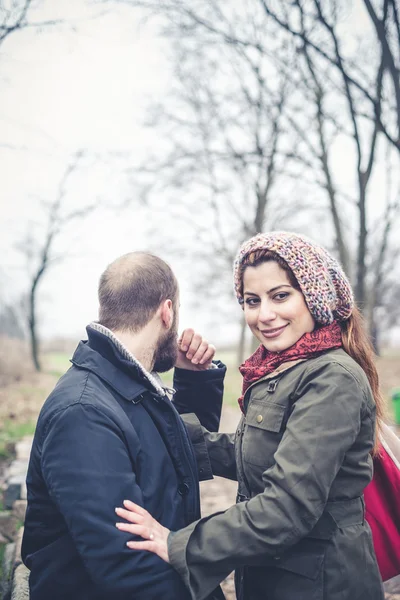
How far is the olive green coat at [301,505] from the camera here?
172 centimetres

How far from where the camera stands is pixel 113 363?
6.91 feet

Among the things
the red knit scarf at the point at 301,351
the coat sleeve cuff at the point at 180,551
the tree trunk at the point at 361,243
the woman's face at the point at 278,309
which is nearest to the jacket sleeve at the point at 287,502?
the coat sleeve cuff at the point at 180,551

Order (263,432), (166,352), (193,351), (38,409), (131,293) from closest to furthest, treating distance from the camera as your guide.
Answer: (263,432) → (131,293) → (166,352) → (193,351) → (38,409)

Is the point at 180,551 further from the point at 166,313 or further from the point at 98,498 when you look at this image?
the point at 166,313

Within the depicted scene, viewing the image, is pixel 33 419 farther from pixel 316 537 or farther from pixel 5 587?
pixel 316 537

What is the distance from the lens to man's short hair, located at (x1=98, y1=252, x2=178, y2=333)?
7.33ft

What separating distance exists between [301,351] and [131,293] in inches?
31.1

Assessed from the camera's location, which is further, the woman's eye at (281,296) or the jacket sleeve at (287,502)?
the woman's eye at (281,296)

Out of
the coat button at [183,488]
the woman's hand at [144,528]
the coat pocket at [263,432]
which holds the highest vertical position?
the coat pocket at [263,432]

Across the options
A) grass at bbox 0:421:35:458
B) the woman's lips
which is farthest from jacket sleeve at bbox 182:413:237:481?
grass at bbox 0:421:35:458

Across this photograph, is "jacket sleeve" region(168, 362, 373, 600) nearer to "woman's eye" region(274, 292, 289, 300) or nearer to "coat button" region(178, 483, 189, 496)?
"coat button" region(178, 483, 189, 496)

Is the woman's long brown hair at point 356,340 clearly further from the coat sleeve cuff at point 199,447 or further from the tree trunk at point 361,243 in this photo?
the tree trunk at point 361,243

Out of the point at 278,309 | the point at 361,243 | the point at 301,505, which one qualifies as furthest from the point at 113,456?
the point at 361,243

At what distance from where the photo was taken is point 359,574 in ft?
6.12
